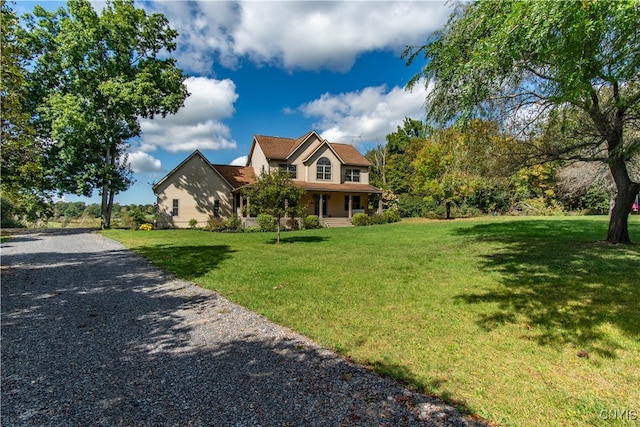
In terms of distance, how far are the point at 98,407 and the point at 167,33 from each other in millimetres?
30131

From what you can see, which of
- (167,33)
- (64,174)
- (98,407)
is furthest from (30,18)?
A: (98,407)

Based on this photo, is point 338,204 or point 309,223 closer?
point 309,223

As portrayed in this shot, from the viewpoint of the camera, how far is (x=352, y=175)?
31.2 metres

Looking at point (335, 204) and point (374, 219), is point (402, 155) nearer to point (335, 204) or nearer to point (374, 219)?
point (335, 204)

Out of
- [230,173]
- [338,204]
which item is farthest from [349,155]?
[230,173]

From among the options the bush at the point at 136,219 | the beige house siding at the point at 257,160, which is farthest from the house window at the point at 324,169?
the bush at the point at 136,219

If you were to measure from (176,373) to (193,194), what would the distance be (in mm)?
25972

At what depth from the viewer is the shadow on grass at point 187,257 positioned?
9.39 metres

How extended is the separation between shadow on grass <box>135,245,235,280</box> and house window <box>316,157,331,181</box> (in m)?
16.2

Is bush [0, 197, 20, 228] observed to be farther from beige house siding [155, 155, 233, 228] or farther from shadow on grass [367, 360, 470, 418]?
shadow on grass [367, 360, 470, 418]

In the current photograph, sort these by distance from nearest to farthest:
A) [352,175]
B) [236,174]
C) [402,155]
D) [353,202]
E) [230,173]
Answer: [230,173] < [236,174] < [352,175] < [353,202] < [402,155]

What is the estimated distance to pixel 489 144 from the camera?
473 inches

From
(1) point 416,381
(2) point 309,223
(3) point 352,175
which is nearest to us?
(1) point 416,381

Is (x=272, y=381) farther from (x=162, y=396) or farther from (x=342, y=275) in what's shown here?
(x=342, y=275)
